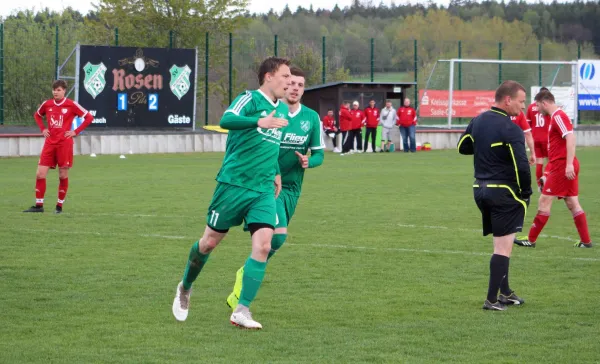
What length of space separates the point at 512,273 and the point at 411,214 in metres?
5.42

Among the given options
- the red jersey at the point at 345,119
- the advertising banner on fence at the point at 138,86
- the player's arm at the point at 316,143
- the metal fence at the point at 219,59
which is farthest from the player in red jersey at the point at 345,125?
the player's arm at the point at 316,143

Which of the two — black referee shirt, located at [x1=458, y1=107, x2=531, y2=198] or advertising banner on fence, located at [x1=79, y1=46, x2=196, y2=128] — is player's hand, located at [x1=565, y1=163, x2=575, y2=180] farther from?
advertising banner on fence, located at [x1=79, y1=46, x2=196, y2=128]

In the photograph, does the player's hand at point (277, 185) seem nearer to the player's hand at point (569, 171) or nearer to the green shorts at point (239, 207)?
the green shorts at point (239, 207)

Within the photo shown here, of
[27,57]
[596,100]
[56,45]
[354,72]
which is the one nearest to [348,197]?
[56,45]

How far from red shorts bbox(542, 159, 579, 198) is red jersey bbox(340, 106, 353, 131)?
919 inches

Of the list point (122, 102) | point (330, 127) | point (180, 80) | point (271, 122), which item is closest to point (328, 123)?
point (330, 127)

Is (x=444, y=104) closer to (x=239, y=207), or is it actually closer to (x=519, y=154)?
(x=519, y=154)

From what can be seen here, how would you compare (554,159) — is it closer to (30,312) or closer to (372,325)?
(372,325)

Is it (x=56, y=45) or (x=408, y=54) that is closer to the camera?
(x=56, y=45)

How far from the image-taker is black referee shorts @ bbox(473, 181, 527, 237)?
24.7 ft

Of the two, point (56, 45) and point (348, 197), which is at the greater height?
point (56, 45)

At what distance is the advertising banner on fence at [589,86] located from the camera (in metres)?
41.2

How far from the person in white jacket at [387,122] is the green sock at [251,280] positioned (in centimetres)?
2886

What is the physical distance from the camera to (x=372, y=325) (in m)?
6.93
